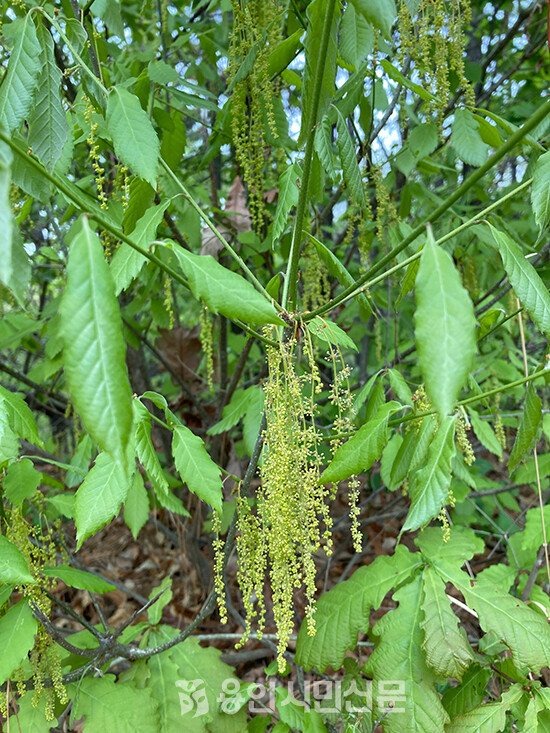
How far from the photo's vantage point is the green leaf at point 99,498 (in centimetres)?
138

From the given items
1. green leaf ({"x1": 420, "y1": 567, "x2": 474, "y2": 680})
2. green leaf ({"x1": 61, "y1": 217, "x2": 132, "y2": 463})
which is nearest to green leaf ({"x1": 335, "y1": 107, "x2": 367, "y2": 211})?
green leaf ({"x1": 61, "y1": 217, "x2": 132, "y2": 463})

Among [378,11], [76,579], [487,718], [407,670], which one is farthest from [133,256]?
[487,718]

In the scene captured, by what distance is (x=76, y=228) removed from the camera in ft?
3.47

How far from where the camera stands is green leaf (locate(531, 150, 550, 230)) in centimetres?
125

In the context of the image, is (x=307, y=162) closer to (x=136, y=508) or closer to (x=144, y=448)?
(x=144, y=448)

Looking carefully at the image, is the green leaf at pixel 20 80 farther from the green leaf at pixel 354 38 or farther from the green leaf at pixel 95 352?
the green leaf at pixel 354 38

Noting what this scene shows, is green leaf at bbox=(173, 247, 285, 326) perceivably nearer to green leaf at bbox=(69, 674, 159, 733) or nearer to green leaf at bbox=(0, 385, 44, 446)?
green leaf at bbox=(0, 385, 44, 446)

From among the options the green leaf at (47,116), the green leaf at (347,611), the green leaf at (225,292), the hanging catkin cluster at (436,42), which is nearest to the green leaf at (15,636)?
the green leaf at (347,611)

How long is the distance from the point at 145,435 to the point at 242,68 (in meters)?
1.34

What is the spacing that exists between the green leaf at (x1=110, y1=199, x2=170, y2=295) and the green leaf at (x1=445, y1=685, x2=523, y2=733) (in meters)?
1.69

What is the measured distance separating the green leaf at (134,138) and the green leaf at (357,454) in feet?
2.80

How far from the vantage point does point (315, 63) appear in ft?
4.00

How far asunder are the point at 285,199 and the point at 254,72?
69cm

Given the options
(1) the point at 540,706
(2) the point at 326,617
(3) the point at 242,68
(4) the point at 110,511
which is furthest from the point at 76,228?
(1) the point at 540,706
